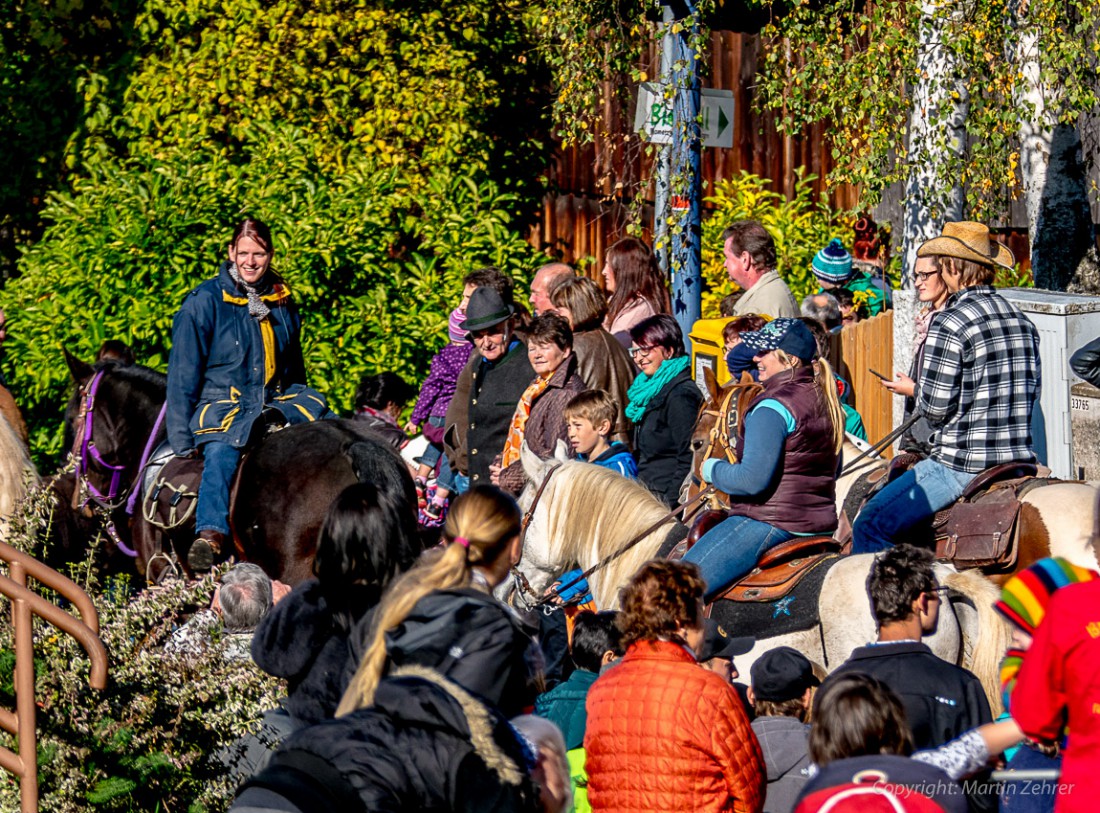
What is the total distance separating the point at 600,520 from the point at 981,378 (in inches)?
70.8

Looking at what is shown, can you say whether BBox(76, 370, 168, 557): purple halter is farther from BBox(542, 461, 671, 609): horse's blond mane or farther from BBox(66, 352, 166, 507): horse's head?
BBox(542, 461, 671, 609): horse's blond mane

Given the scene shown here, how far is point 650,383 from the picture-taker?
27.7ft

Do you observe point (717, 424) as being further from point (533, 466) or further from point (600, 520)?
point (533, 466)

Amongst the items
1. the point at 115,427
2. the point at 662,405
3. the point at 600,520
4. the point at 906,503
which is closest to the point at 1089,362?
the point at 906,503

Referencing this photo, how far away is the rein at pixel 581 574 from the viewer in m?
6.90

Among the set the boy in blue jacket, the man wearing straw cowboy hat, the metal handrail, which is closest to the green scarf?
the boy in blue jacket

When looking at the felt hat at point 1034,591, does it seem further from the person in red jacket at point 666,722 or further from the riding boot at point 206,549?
the riding boot at point 206,549

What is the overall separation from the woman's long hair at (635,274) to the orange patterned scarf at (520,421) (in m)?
1.39

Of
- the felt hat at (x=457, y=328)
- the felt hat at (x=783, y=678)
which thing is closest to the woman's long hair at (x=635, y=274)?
the felt hat at (x=457, y=328)

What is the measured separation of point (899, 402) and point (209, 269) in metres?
4.94

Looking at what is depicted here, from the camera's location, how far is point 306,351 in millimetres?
11023

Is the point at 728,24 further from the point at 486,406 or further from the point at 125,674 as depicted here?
the point at 125,674

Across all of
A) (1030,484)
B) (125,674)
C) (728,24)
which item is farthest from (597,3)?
(125,674)

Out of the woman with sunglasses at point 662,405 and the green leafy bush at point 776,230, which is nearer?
the woman with sunglasses at point 662,405
